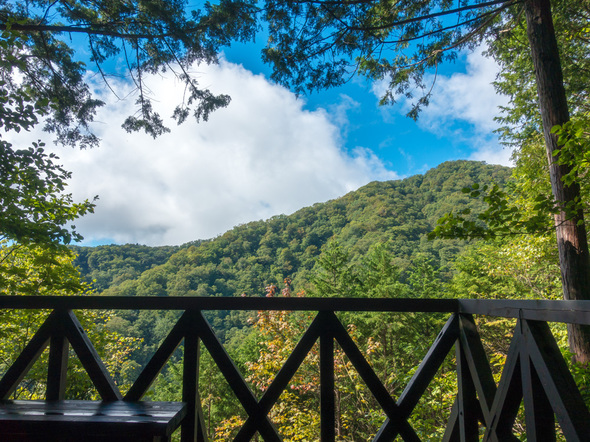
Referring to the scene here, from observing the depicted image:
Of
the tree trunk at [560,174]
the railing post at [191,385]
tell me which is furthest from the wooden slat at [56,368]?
the tree trunk at [560,174]

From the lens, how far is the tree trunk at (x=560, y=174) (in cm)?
335

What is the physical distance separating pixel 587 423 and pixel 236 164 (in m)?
66.8

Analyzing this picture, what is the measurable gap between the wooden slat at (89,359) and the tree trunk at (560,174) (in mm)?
3767

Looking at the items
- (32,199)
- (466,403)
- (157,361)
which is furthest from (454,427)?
(32,199)

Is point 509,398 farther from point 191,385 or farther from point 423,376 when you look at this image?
point 191,385

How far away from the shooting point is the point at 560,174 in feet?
11.5

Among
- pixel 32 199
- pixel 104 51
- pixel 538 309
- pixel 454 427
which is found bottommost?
pixel 454 427

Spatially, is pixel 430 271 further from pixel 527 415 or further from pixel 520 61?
pixel 527 415

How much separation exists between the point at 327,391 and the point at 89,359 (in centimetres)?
98

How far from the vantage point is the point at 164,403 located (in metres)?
1.37

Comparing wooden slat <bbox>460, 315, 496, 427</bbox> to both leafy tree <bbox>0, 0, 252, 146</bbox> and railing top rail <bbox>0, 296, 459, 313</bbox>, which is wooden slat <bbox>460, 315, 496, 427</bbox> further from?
leafy tree <bbox>0, 0, 252, 146</bbox>

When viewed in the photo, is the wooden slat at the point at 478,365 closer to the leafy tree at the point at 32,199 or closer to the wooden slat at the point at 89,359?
the wooden slat at the point at 89,359

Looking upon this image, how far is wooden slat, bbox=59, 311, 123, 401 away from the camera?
1411mm

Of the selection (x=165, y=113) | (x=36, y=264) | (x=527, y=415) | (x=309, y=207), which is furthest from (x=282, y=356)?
(x=309, y=207)
